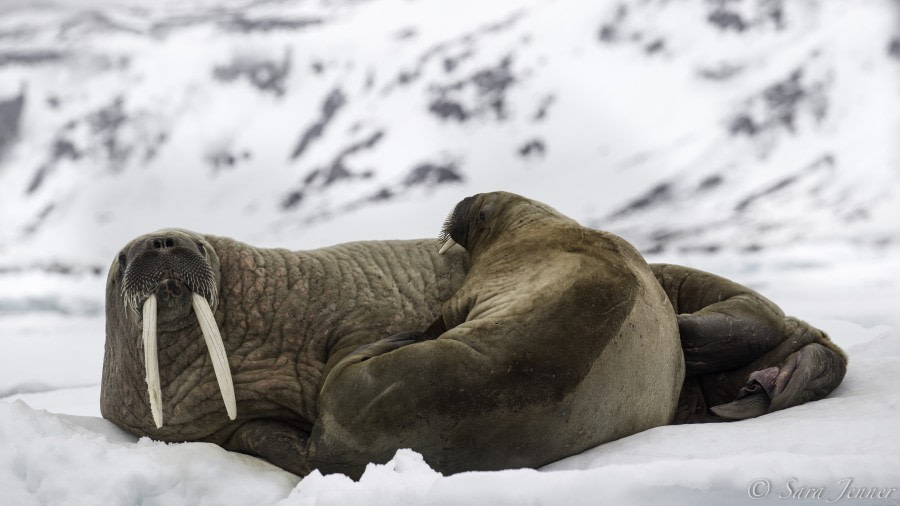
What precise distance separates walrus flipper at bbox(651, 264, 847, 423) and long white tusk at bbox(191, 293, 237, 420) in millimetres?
2012

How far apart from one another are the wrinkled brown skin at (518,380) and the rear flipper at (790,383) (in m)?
0.49

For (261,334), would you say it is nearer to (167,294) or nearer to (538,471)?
(167,294)

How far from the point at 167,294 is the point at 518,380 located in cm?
165

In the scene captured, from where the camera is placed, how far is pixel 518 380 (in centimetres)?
310

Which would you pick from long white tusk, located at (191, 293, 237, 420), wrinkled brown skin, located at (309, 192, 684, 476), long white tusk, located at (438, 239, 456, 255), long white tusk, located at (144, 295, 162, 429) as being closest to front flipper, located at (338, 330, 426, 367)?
wrinkled brown skin, located at (309, 192, 684, 476)

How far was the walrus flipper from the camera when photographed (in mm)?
3967

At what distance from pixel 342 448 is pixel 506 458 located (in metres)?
0.58

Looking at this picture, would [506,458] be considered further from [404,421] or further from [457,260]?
[457,260]

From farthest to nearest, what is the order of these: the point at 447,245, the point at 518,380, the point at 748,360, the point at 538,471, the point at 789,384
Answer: the point at 447,245 → the point at 748,360 → the point at 789,384 → the point at 518,380 → the point at 538,471

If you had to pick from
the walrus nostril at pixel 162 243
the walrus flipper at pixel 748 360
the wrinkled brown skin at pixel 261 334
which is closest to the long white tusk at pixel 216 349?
the wrinkled brown skin at pixel 261 334

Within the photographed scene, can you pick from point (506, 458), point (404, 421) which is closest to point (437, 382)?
point (404, 421)

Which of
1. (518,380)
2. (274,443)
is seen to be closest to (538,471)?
(518,380)

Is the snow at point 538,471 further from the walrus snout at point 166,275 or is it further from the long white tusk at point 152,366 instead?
the walrus snout at point 166,275

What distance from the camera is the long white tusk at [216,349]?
3609 mm
